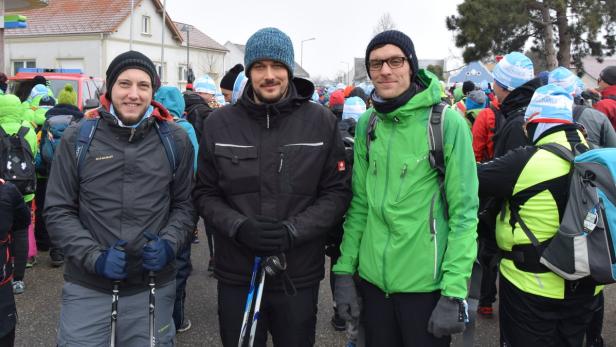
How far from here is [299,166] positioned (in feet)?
8.45

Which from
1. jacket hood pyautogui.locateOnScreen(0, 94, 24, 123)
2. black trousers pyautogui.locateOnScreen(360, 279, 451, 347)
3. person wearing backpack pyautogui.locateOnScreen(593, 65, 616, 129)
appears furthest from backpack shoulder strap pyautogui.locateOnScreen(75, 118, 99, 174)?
person wearing backpack pyautogui.locateOnScreen(593, 65, 616, 129)

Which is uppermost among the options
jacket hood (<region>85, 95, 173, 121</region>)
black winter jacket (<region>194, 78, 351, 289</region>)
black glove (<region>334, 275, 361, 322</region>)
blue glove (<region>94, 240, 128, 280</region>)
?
jacket hood (<region>85, 95, 173, 121</region>)

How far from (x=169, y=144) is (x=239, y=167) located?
452 mm

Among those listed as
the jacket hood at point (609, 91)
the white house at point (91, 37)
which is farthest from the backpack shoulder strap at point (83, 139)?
the white house at point (91, 37)

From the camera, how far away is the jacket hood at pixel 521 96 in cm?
424

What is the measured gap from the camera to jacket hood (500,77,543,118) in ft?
13.9

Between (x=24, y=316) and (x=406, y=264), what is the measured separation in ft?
12.9

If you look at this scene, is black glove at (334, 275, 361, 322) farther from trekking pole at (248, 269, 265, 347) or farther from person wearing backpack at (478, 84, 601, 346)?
person wearing backpack at (478, 84, 601, 346)

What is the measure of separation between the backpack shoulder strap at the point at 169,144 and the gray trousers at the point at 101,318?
2.14 ft

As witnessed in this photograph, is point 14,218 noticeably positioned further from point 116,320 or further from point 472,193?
point 472,193

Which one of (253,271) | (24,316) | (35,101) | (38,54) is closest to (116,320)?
(253,271)

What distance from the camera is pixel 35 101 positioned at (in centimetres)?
789

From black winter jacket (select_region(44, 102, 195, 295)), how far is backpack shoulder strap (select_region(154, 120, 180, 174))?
0.07 metres

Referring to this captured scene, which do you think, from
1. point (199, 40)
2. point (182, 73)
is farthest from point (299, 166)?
point (199, 40)
